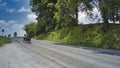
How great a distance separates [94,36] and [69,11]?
10.2 metres

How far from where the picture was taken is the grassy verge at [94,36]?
101 ft

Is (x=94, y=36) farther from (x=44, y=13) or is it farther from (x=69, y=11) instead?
(x=44, y=13)

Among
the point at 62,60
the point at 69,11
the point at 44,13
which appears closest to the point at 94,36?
the point at 69,11

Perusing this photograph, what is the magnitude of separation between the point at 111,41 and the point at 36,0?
1911 inches

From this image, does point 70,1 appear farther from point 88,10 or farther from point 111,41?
point 111,41

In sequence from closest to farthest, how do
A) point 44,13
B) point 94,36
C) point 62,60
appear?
point 62,60 → point 94,36 → point 44,13

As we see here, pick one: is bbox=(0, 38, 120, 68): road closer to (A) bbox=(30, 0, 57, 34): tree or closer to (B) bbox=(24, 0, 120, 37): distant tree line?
(B) bbox=(24, 0, 120, 37): distant tree line

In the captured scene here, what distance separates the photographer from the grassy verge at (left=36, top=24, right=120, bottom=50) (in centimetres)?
3064

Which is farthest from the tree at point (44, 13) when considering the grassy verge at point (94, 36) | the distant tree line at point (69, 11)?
the grassy verge at point (94, 36)

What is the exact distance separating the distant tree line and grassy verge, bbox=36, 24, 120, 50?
1.45 metres

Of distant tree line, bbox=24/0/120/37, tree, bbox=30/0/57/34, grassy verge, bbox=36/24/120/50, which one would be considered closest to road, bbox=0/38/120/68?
grassy verge, bbox=36/24/120/50

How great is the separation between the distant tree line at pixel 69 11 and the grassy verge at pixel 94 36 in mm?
1447

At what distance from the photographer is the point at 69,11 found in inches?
1823

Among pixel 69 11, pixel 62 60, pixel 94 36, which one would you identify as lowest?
pixel 62 60
